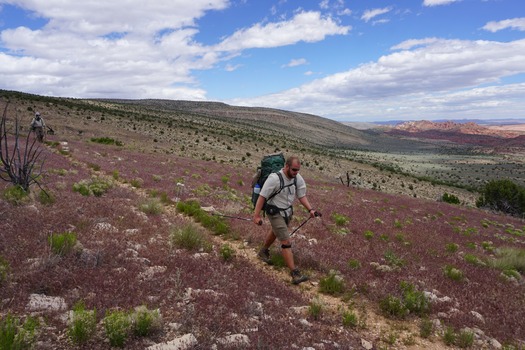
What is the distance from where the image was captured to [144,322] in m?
4.09

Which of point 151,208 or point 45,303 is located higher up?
point 45,303

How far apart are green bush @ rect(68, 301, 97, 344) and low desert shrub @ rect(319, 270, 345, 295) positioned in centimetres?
429

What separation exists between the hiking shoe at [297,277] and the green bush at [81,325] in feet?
13.0

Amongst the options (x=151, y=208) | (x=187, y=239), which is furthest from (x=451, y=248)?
(x=151, y=208)

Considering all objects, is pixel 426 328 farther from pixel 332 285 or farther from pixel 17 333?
pixel 17 333

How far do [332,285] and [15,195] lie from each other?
798 cm

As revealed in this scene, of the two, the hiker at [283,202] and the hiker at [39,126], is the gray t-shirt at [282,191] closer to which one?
the hiker at [283,202]

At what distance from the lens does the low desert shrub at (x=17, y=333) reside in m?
3.29

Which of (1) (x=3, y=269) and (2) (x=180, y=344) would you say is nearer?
(2) (x=180, y=344)

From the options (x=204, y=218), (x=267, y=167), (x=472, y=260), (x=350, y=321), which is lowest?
(x=472, y=260)

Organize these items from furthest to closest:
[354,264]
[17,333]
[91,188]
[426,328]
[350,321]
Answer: [91,188], [354,264], [426,328], [350,321], [17,333]

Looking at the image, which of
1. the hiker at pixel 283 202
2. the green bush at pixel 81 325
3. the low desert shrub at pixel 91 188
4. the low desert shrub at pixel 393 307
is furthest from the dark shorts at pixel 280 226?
the low desert shrub at pixel 91 188

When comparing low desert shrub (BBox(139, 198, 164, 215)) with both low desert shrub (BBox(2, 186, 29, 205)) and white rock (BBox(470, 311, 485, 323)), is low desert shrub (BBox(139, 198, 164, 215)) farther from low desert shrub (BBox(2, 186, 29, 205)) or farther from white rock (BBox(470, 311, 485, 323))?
white rock (BBox(470, 311, 485, 323))

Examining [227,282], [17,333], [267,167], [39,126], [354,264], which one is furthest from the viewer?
[39,126]
